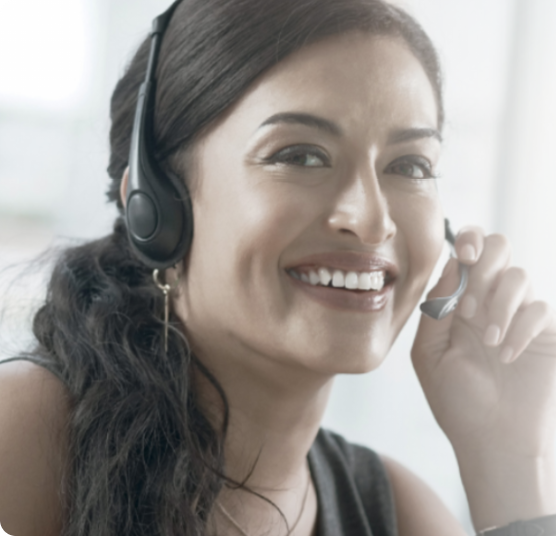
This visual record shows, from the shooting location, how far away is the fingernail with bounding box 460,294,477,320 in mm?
1271

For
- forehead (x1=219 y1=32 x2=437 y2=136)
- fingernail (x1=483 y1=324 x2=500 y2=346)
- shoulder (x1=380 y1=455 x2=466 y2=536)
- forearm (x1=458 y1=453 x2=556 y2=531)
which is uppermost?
forehead (x1=219 y1=32 x2=437 y2=136)

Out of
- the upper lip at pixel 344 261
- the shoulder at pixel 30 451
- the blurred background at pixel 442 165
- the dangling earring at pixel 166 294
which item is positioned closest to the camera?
the shoulder at pixel 30 451

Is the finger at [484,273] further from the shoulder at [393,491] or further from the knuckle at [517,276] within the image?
the shoulder at [393,491]

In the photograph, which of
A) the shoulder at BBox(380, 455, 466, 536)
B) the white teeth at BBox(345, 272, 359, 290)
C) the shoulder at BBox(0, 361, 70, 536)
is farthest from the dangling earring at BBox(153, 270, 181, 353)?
the shoulder at BBox(380, 455, 466, 536)

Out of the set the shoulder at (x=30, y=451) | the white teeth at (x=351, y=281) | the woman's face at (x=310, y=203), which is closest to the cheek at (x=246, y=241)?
the woman's face at (x=310, y=203)

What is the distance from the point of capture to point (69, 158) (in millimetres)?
1605

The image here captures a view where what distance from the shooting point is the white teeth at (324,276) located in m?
0.98

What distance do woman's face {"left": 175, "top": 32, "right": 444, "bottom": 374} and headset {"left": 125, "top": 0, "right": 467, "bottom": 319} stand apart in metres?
0.03

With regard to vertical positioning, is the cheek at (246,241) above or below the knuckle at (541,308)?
above

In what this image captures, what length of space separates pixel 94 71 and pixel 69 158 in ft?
0.76

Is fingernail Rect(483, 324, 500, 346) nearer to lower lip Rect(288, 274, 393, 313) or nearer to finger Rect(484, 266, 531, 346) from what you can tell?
finger Rect(484, 266, 531, 346)

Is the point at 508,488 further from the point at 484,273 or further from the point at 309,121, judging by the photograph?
the point at 309,121

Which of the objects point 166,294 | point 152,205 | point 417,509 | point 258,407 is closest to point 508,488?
point 417,509

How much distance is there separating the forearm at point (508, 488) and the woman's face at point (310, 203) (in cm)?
42
